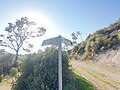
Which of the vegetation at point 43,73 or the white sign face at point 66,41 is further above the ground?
the white sign face at point 66,41

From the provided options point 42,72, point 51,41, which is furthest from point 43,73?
point 51,41

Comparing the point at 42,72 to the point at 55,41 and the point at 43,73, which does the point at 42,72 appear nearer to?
the point at 43,73

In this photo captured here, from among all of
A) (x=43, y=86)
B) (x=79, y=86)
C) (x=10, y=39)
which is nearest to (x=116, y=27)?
(x=10, y=39)

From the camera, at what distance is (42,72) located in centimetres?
806

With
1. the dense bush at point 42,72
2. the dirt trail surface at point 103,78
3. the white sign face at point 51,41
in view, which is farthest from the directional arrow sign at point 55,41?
the dirt trail surface at point 103,78

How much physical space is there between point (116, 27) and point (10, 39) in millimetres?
18697

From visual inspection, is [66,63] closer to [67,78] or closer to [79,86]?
[67,78]

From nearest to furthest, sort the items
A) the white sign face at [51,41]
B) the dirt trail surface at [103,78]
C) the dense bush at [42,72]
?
the white sign face at [51,41]
the dense bush at [42,72]
the dirt trail surface at [103,78]

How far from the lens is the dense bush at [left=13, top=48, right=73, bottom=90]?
795 centimetres

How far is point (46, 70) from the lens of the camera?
805 cm

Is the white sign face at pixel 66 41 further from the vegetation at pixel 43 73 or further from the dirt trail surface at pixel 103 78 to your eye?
the dirt trail surface at pixel 103 78

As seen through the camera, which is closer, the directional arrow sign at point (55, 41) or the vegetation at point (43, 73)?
the directional arrow sign at point (55, 41)

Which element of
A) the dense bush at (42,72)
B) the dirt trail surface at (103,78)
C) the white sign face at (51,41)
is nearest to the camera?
the white sign face at (51,41)

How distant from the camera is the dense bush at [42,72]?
26.1 feet
